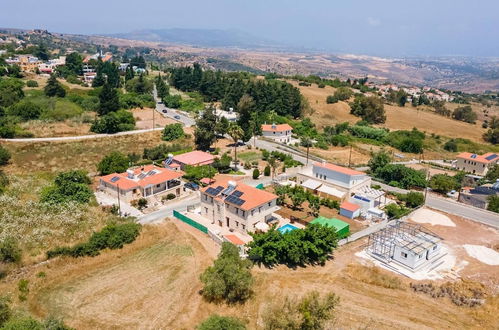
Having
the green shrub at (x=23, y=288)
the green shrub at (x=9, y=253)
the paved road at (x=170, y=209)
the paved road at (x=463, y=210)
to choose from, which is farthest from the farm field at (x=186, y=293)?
the paved road at (x=463, y=210)

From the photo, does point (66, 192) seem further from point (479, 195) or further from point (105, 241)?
point (479, 195)

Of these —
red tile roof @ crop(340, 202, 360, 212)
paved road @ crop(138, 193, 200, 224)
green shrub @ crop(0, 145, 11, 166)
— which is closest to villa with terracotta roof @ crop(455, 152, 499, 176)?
red tile roof @ crop(340, 202, 360, 212)

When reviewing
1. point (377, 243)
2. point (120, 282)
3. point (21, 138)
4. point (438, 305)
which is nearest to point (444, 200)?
point (377, 243)

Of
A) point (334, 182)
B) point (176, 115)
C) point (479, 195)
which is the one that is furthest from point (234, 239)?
point (176, 115)

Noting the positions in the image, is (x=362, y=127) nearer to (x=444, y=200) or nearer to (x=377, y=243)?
(x=444, y=200)

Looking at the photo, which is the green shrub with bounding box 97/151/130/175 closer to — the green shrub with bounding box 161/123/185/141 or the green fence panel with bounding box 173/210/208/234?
the green fence panel with bounding box 173/210/208/234

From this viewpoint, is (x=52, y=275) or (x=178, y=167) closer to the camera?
(x=52, y=275)
